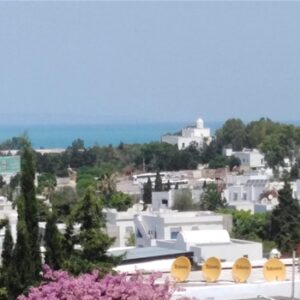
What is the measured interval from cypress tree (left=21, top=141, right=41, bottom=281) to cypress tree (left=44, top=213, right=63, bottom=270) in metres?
0.12

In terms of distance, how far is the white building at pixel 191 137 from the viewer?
10712cm

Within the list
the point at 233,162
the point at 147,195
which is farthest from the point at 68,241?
the point at 233,162

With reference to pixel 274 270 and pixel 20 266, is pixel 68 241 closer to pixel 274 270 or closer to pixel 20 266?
pixel 20 266

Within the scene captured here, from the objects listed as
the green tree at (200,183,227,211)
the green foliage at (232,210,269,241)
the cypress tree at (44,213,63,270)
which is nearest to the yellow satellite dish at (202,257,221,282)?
the cypress tree at (44,213,63,270)

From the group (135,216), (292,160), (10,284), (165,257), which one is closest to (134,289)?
(10,284)

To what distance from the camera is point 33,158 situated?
14.0m

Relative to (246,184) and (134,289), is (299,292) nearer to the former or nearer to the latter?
(134,289)

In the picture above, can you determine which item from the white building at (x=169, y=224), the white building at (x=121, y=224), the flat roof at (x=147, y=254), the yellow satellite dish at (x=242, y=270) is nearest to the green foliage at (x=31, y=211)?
the yellow satellite dish at (x=242, y=270)

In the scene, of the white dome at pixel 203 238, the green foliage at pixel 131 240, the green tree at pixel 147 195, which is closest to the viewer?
the white dome at pixel 203 238

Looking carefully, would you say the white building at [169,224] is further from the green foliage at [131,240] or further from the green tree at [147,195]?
the green tree at [147,195]

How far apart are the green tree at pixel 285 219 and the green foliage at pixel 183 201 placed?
11861 millimetres

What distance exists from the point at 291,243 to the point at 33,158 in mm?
20445

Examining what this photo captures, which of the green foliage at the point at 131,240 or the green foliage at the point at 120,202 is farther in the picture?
the green foliage at the point at 120,202

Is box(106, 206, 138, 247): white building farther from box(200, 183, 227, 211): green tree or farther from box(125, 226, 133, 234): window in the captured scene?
box(200, 183, 227, 211): green tree
